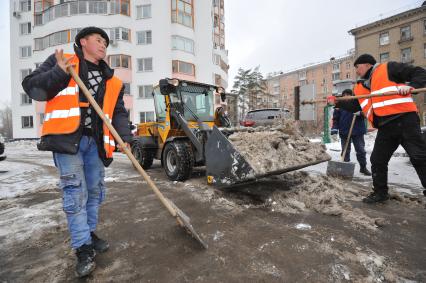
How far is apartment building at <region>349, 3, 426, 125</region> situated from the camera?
3145 centimetres

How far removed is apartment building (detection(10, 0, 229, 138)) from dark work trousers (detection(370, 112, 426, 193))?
69.0 feet

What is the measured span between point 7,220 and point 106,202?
3.86 ft

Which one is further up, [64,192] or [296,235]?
[64,192]

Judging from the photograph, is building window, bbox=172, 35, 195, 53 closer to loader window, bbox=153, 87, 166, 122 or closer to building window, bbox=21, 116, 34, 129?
building window, bbox=21, 116, 34, 129

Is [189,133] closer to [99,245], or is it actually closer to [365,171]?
[99,245]

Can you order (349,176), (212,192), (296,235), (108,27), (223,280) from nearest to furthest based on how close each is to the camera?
(223,280) → (296,235) → (212,192) → (349,176) → (108,27)

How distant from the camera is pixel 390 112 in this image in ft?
11.0

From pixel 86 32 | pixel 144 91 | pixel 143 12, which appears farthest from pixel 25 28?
pixel 86 32

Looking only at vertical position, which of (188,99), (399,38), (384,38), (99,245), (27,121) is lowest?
(99,245)

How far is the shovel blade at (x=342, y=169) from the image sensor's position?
5141 millimetres

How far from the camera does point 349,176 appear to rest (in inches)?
203

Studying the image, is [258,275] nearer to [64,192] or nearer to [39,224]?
[64,192]

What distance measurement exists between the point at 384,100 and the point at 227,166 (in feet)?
7.34

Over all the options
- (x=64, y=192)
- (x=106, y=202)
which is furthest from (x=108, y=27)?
(x=64, y=192)
